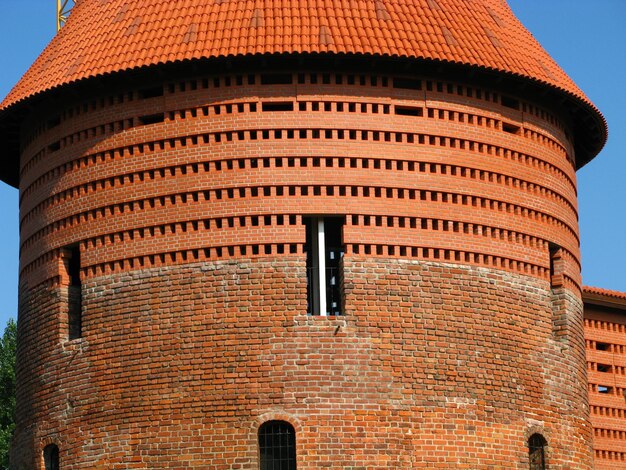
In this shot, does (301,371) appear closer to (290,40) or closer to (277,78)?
(277,78)

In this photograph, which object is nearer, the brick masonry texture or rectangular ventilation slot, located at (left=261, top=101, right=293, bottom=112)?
rectangular ventilation slot, located at (left=261, top=101, right=293, bottom=112)

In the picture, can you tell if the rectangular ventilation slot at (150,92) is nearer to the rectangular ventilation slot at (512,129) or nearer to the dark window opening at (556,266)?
the rectangular ventilation slot at (512,129)

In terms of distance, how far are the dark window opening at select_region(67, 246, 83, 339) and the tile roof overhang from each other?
3027mm

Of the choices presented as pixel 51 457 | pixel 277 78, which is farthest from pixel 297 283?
pixel 51 457

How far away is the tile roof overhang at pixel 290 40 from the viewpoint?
85.4 ft

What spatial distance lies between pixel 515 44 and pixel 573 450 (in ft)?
24.8

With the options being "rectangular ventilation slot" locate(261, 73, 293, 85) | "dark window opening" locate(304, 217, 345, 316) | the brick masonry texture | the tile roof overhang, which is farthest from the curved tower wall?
the brick masonry texture

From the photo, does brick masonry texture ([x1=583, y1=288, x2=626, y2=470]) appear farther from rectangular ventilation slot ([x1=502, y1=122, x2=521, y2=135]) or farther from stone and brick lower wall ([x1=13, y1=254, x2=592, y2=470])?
stone and brick lower wall ([x1=13, y1=254, x2=592, y2=470])

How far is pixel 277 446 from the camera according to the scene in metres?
24.5

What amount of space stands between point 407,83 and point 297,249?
3.78m

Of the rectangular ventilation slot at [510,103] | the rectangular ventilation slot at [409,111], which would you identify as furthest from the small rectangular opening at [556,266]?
the rectangular ventilation slot at [409,111]

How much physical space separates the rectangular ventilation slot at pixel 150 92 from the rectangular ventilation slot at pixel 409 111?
167 inches

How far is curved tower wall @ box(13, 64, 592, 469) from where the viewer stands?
976 inches

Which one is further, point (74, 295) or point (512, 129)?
point (512, 129)
